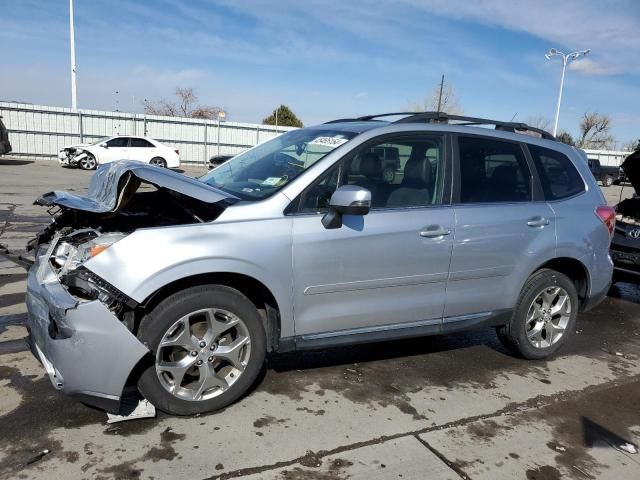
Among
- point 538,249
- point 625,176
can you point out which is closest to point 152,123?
point 625,176

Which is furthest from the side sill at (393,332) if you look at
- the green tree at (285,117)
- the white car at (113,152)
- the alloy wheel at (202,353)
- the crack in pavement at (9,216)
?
the green tree at (285,117)

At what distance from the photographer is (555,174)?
463cm

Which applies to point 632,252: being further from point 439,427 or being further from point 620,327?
point 439,427

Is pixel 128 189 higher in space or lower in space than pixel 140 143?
lower

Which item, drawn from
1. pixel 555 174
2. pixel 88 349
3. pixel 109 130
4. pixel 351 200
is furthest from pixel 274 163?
pixel 109 130

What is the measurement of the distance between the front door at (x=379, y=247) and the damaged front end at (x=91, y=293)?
2.12ft

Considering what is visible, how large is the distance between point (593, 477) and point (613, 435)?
25.3 inches

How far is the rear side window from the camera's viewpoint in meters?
4.54

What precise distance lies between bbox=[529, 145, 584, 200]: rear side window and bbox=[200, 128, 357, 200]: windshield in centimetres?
178

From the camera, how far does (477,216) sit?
4.04 m

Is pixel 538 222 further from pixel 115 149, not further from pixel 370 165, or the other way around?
pixel 115 149

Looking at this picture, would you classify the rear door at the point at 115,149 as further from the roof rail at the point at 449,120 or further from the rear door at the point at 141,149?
the roof rail at the point at 449,120

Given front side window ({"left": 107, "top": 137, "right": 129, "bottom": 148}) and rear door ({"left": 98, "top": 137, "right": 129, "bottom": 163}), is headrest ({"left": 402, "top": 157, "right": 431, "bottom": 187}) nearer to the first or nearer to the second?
rear door ({"left": 98, "top": 137, "right": 129, "bottom": 163})

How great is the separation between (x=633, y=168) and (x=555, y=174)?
10.1 ft
